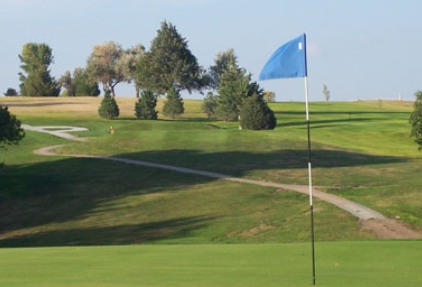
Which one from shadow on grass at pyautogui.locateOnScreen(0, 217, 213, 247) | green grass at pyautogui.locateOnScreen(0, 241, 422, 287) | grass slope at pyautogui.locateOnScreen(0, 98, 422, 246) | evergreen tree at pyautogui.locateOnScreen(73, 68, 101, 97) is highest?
evergreen tree at pyautogui.locateOnScreen(73, 68, 101, 97)

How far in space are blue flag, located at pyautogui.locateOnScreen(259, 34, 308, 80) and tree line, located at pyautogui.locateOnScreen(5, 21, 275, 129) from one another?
56.4 metres

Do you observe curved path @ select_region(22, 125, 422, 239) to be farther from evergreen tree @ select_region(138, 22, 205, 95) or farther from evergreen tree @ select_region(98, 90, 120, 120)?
evergreen tree @ select_region(138, 22, 205, 95)

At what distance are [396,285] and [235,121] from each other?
7557 centimetres

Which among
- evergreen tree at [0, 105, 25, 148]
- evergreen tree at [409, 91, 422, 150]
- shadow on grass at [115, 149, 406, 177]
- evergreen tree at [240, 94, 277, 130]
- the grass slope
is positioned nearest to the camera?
the grass slope

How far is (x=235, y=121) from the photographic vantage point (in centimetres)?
8875

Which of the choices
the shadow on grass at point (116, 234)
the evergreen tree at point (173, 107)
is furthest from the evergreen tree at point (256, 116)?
the shadow on grass at point (116, 234)

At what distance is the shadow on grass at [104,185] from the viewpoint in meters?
33.4

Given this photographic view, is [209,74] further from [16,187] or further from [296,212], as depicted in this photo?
[296,212]

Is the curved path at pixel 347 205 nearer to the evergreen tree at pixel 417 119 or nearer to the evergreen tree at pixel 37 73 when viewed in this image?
the evergreen tree at pixel 417 119

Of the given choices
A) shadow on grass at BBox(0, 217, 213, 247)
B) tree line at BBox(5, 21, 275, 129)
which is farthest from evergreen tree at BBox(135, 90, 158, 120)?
shadow on grass at BBox(0, 217, 213, 247)

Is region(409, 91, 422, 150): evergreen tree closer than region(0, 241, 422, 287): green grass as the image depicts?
No

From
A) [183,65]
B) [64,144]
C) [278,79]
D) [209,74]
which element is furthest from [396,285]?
[209,74]

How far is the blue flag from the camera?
Result: 1505 cm

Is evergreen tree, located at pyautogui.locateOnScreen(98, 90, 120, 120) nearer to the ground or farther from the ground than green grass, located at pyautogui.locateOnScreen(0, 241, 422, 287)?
farther from the ground
